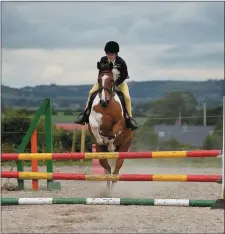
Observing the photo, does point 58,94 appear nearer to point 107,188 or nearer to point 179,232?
point 107,188

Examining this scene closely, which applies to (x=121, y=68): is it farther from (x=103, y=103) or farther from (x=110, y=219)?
(x=110, y=219)

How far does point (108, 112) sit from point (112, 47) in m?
1.04

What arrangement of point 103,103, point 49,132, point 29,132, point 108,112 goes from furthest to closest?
1. point 29,132
2. point 49,132
3. point 108,112
4. point 103,103

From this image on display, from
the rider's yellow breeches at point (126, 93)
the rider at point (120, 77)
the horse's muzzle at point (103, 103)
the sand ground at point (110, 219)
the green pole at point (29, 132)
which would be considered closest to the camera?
the sand ground at point (110, 219)

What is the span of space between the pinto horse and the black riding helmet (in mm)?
378

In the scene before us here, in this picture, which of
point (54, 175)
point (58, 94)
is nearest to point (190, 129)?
point (58, 94)

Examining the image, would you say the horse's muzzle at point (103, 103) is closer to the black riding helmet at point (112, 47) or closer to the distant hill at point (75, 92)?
the black riding helmet at point (112, 47)

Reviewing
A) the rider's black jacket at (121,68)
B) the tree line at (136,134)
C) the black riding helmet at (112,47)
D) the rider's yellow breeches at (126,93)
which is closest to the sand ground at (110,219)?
the rider's yellow breeches at (126,93)

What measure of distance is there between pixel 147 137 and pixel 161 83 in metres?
4.66

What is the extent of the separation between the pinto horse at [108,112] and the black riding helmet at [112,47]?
0.38 metres

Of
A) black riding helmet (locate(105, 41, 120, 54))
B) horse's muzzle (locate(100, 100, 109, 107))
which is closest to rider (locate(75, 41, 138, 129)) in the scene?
black riding helmet (locate(105, 41, 120, 54))

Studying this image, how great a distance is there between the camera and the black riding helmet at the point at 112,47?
8.07 metres

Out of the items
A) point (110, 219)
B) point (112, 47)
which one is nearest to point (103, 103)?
point (112, 47)

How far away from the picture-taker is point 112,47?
809 cm
